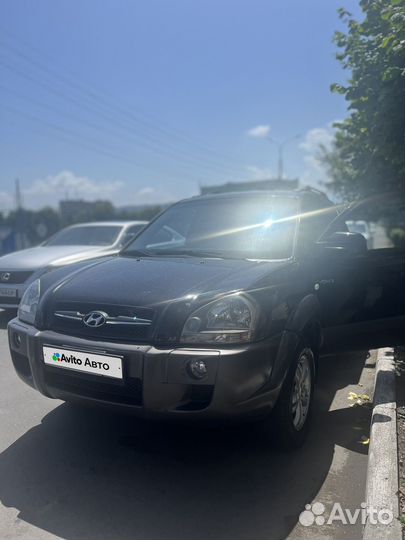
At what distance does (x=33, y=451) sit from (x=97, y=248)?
5418mm

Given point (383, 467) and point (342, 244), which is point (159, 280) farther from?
point (383, 467)

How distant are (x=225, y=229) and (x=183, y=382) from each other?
1812 millimetres

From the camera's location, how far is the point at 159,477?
117 inches

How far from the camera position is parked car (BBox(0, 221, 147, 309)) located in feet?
23.4

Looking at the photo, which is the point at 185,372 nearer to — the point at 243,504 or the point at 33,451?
the point at 243,504

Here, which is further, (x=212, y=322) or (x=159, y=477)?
(x=159, y=477)

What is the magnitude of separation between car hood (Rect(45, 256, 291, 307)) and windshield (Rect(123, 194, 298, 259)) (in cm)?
30

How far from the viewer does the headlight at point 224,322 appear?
2758mm

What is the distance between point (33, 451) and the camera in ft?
10.6

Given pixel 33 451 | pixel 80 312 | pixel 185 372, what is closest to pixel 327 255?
pixel 185 372

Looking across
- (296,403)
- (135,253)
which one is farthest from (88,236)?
(296,403)

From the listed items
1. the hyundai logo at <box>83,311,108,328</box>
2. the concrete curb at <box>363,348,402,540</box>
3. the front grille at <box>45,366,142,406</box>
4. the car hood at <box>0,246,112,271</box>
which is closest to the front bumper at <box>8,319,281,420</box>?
the front grille at <box>45,366,142,406</box>

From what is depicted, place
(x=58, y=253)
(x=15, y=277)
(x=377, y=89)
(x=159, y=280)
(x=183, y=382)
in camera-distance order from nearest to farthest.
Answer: (x=183, y=382) → (x=159, y=280) → (x=377, y=89) → (x=15, y=277) → (x=58, y=253)

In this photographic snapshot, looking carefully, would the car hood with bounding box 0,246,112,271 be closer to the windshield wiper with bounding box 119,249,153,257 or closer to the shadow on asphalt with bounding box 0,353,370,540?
the windshield wiper with bounding box 119,249,153,257
